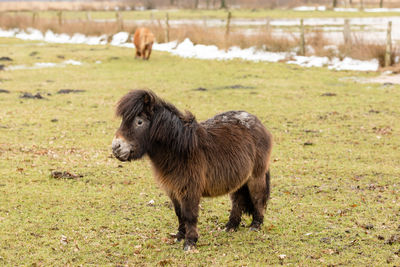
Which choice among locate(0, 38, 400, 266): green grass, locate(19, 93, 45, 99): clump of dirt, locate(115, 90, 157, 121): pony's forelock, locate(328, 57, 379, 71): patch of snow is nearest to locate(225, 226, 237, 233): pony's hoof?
locate(0, 38, 400, 266): green grass

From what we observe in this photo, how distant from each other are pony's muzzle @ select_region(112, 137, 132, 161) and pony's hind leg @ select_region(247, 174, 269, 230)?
69.7 inches

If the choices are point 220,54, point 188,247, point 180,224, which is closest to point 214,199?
point 180,224

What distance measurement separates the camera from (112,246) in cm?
591

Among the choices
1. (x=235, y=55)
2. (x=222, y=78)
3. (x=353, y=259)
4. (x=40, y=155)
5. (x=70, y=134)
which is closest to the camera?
(x=353, y=259)

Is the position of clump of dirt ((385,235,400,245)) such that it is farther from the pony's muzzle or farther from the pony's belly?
the pony's muzzle

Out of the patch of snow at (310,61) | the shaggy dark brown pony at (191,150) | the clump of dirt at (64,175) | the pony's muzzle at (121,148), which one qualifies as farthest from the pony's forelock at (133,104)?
the patch of snow at (310,61)

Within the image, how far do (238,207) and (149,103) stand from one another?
197 cm

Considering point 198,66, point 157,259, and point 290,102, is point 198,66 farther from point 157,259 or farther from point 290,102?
point 157,259

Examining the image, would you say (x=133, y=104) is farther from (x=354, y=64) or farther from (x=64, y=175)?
(x=354, y=64)

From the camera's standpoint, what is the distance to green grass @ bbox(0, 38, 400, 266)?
18.9ft

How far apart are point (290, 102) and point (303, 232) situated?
9.71 m

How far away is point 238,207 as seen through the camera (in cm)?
643

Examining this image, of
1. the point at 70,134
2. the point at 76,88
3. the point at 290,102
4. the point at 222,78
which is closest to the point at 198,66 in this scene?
the point at 222,78

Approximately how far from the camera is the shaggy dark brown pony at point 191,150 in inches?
211
